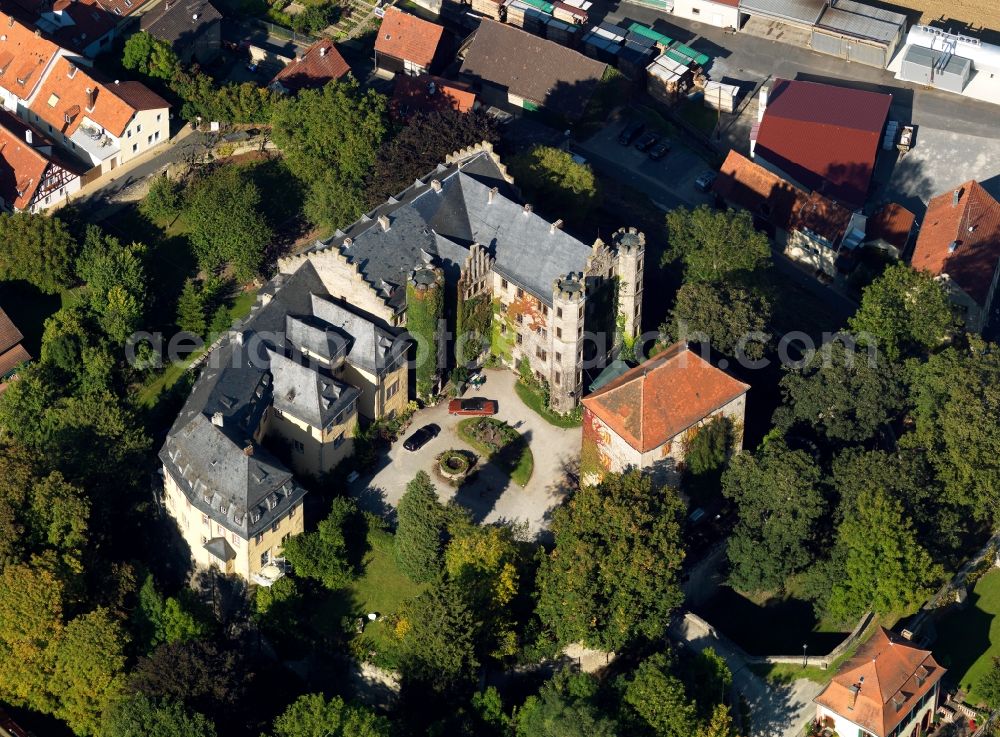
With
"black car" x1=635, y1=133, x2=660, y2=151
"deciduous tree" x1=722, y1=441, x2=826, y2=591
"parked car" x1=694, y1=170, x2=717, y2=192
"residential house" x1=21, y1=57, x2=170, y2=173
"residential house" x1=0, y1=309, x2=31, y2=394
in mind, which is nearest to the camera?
"deciduous tree" x1=722, y1=441, x2=826, y2=591

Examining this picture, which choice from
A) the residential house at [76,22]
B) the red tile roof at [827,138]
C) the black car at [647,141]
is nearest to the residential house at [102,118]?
the residential house at [76,22]

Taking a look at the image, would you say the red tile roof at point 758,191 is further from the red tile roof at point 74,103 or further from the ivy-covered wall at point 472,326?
the red tile roof at point 74,103

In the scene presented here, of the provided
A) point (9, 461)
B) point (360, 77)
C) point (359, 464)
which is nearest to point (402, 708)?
point (359, 464)

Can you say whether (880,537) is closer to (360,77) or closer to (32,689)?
(32,689)

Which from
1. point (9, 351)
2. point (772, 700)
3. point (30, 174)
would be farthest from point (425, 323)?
point (30, 174)

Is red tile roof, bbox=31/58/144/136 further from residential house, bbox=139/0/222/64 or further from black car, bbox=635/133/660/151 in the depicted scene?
black car, bbox=635/133/660/151

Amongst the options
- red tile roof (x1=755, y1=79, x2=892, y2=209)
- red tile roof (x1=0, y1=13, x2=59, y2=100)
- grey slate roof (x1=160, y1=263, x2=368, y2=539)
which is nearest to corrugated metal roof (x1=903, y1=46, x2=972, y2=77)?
red tile roof (x1=755, y1=79, x2=892, y2=209)
